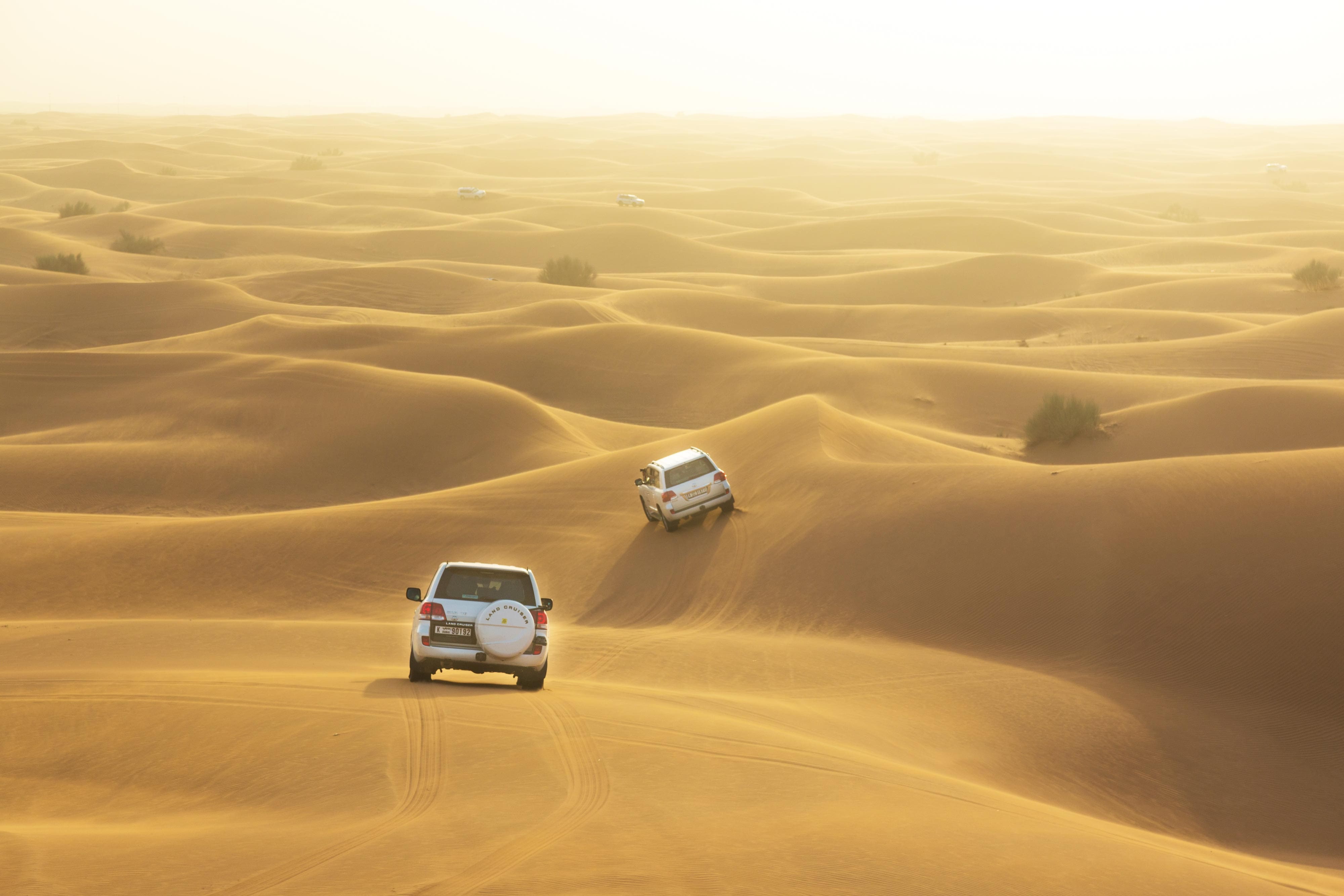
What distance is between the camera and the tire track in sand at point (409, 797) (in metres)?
7.25

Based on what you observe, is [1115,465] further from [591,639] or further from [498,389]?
[498,389]

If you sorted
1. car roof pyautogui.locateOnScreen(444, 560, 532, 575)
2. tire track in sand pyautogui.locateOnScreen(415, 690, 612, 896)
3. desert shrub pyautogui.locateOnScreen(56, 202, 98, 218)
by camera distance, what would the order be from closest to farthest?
1. tire track in sand pyautogui.locateOnScreen(415, 690, 612, 896)
2. car roof pyautogui.locateOnScreen(444, 560, 532, 575)
3. desert shrub pyautogui.locateOnScreen(56, 202, 98, 218)

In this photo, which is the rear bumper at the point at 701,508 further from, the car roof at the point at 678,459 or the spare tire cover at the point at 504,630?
the spare tire cover at the point at 504,630

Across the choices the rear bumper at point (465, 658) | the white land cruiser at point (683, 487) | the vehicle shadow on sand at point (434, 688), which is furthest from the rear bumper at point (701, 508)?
the rear bumper at point (465, 658)

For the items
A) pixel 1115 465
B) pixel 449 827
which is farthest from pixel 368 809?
pixel 1115 465

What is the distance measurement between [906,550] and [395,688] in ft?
30.2

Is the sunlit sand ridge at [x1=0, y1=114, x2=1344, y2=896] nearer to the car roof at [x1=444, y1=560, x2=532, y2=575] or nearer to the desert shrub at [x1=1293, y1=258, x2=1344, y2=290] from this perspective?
the desert shrub at [x1=1293, y1=258, x2=1344, y2=290]

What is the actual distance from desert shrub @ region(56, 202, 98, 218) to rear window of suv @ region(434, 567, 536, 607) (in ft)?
235

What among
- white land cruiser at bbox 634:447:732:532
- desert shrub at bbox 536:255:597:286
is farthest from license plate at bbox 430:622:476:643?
desert shrub at bbox 536:255:597:286

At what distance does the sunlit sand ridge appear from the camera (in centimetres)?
854

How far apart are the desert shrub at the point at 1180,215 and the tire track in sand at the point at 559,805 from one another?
3272 inches

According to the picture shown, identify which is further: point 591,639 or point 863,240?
point 863,240

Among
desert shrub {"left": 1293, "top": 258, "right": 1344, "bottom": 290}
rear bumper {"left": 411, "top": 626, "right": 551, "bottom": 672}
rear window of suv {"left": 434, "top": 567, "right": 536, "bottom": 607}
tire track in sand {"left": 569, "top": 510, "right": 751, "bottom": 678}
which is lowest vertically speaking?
tire track in sand {"left": 569, "top": 510, "right": 751, "bottom": 678}

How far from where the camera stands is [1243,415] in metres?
26.8
